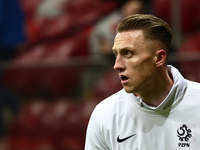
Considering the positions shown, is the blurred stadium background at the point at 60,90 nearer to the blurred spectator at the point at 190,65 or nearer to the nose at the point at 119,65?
the blurred spectator at the point at 190,65

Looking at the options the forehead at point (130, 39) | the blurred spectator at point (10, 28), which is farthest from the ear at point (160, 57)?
the blurred spectator at point (10, 28)

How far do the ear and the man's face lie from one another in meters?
0.02

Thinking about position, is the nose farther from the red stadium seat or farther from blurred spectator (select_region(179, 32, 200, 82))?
the red stadium seat

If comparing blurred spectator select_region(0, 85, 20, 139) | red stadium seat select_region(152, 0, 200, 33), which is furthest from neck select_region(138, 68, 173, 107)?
blurred spectator select_region(0, 85, 20, 139)

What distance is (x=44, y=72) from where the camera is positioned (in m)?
4.59

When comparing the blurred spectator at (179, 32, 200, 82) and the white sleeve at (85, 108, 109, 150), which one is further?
the blurred spectator at (179, 32, 200, 82)

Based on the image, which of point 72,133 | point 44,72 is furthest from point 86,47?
point 72,133

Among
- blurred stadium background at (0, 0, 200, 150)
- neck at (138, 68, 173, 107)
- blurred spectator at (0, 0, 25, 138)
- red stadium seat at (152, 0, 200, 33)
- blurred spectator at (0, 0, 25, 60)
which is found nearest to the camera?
neck at (138, 68, 173, 107)

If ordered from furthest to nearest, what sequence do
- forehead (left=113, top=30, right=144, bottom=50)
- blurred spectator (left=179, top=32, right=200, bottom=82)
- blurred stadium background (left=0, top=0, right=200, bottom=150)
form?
blurred stadium background (left=0, top=0, right=200, bottom=150) → blurred spectator (left=179, top=32, right=200, bottom=82) → forehead (left=113, top=30, right=144, bottom=50)

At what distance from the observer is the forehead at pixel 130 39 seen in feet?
6.97

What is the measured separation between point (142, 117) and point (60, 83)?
7.78ft

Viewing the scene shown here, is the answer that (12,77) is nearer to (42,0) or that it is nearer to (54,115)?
(54,115)

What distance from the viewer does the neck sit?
7.35ft

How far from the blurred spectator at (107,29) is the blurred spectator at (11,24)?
114cm
